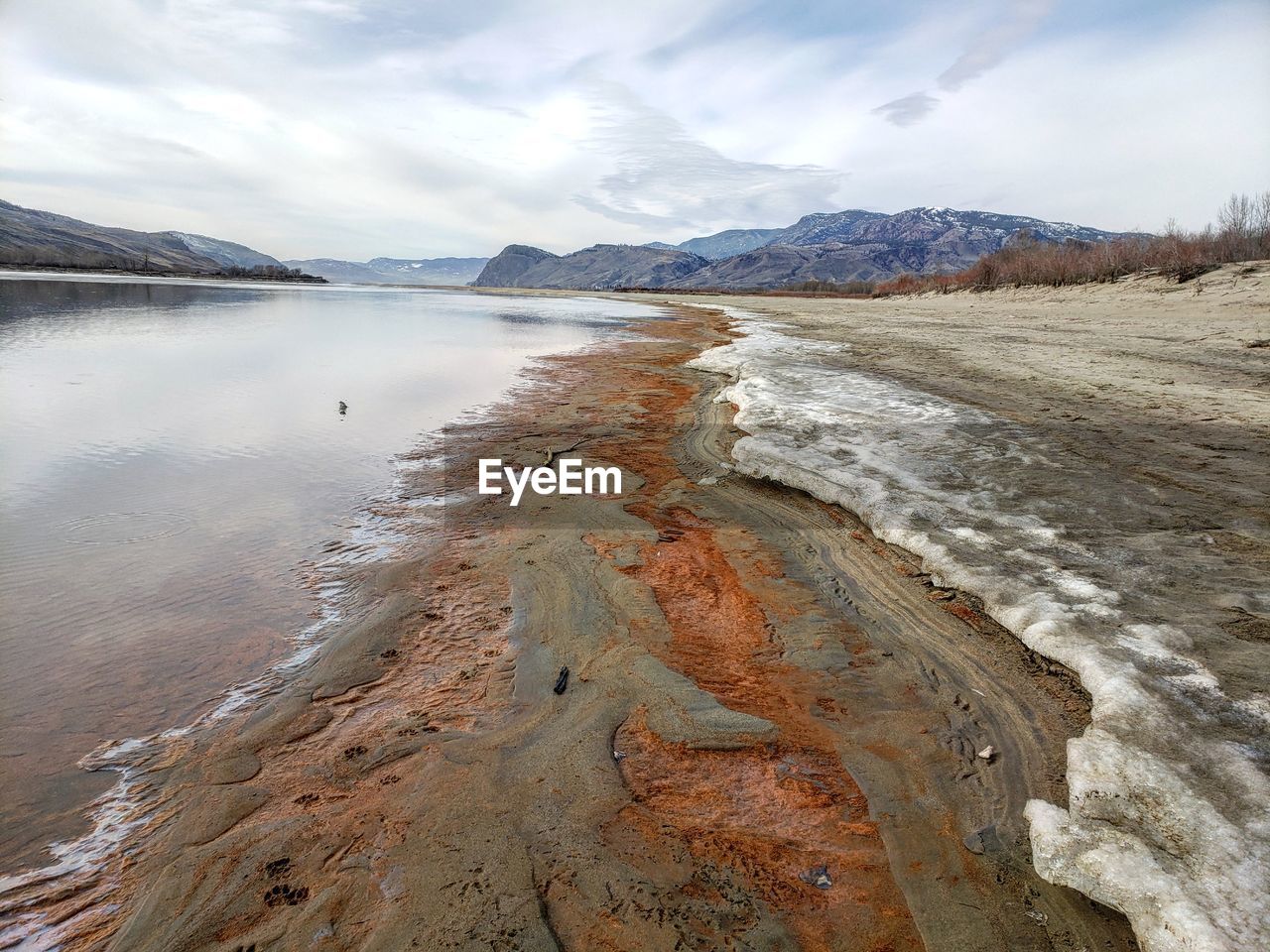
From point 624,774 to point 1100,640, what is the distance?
3.08 metres

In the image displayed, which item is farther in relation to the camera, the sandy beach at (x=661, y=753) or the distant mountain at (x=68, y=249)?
the distant mountain at (x=68, y=249)

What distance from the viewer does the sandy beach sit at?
2182 millimetres

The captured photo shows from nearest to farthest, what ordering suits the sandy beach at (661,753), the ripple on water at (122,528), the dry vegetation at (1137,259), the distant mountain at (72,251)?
1. the sandy beach at (661,753)
2. the ripple on water at (122,528)
3. the dry vegetation at (1137,259)
4. the distant mountain at (72,251)

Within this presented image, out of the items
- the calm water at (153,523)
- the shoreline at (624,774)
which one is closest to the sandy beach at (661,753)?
the shoreline at (624,774)

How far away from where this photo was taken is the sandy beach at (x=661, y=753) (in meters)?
2.18

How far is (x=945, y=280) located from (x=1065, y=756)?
53110mm

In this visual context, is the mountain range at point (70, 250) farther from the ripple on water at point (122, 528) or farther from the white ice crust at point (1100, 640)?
the white ice crust at point (1100, 640)

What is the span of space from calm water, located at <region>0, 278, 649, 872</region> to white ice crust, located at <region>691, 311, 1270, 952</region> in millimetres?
4459

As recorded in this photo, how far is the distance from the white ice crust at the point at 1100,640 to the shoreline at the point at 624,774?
0.18m

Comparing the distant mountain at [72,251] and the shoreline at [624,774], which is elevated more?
the distant mountain at [72,251]

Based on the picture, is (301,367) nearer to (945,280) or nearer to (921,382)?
(921,382)

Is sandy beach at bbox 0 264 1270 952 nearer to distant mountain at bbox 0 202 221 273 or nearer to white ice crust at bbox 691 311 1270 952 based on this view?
white ice crust at bbox 691 311 1270 952

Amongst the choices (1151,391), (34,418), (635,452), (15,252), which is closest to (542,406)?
(635,452)

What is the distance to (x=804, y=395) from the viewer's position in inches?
428
